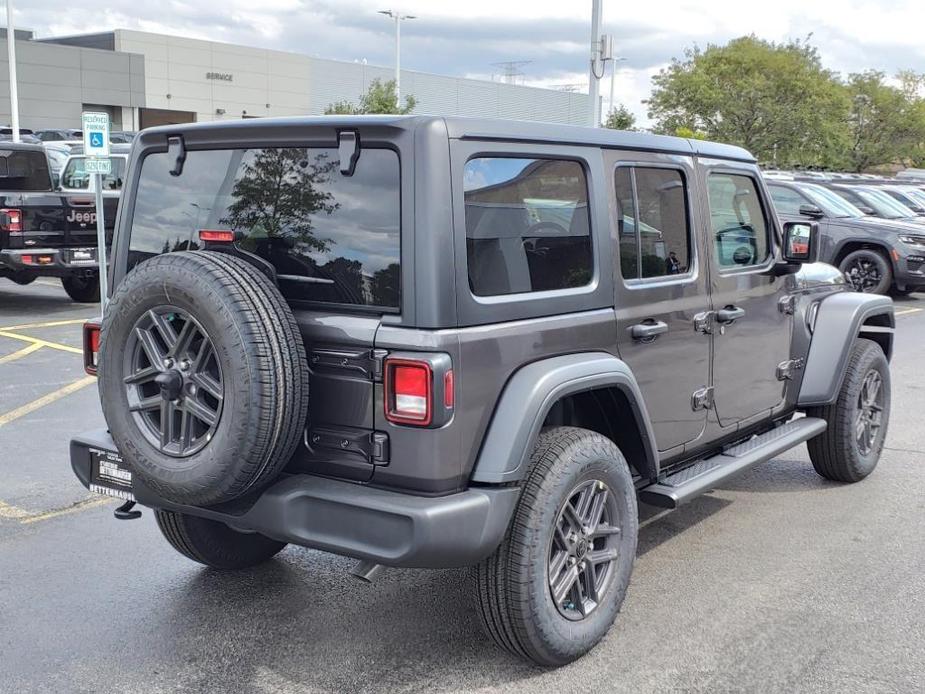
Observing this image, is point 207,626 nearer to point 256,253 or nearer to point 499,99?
point 256,253

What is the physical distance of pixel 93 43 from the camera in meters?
64.1

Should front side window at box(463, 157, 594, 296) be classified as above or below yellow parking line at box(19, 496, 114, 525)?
above

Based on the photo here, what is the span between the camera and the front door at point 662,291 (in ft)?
13.0

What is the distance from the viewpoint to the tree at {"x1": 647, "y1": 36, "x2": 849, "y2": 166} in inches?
1505

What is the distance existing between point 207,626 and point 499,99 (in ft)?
260

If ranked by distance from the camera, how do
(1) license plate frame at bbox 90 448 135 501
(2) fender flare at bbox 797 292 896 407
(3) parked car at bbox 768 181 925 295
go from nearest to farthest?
(1) license plate frame at bbox 90 448 135 501, (2) fender flare at bbox 797 292 896 407, (3) parked car at bbox 768 181 925 295

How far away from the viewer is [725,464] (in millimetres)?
4594

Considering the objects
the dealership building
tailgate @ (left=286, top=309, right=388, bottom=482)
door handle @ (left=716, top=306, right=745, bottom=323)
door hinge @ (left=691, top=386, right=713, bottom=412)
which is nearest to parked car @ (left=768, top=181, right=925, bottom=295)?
door handle @ (left=716, top=306, right=745, bottom=323)

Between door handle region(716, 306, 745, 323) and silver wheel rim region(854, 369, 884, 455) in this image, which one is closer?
door handle region(716, 306, 745, 323)

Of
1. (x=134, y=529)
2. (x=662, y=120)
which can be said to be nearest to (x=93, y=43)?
(x=662, y=120)

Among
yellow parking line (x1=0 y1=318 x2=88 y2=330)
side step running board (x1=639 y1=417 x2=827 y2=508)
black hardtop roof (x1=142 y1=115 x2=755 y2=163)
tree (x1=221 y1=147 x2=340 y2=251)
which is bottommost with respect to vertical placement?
yellow parking line (x1=0 y1=318 x2=88 y2=330)

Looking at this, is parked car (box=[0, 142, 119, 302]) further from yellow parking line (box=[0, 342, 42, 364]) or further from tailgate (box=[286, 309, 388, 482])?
tailgate (box=[286, 309, 388, 482])

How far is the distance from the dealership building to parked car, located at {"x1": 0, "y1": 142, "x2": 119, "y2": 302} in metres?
45.4

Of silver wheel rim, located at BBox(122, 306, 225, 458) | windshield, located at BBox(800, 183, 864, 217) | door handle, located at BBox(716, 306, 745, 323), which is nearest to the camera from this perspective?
silver wheel rim, located at BBox(122, 306, 225, 458)
